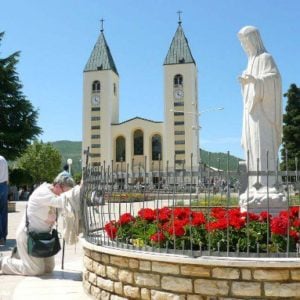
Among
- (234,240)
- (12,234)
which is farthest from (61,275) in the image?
(12,234)

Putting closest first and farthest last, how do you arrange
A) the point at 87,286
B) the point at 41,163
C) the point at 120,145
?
the point at 87,286 < the point at 41,163 < the point at 120,145

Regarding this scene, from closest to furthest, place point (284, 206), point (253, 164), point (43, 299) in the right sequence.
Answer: point (43, 299)
point (284, 206)
point (253, 164)

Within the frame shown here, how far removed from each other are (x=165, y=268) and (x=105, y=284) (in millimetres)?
1013

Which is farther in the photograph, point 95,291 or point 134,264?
point 95,291

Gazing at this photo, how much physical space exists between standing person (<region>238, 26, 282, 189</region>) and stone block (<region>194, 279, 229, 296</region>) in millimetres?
4025

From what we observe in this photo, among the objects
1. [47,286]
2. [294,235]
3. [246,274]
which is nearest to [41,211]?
[47,286]

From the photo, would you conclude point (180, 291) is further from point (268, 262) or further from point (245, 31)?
point (245, 31)

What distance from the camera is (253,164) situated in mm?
8500

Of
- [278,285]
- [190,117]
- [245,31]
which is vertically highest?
[190,117]

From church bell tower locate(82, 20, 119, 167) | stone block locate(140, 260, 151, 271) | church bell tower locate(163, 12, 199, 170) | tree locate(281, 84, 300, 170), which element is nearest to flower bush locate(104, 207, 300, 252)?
stone block locate(140, 260, 151, 271)

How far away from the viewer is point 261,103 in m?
8.53

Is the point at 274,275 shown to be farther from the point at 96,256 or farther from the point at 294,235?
the point at 96,256

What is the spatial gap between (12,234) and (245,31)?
8.55 m

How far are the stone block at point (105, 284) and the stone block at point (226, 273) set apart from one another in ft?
4.55
